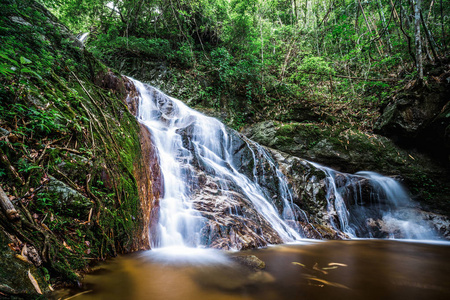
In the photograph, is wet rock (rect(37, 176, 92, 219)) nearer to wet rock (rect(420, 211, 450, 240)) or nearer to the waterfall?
wet rock (rect(420, 211, 450, 240))

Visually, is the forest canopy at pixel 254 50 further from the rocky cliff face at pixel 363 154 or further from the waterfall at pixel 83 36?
the rocky cliff face at pixel 363 154

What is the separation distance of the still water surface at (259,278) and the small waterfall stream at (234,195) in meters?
0.72

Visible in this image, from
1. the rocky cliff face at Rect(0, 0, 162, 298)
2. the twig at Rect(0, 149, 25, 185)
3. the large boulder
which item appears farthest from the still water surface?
the large boulder

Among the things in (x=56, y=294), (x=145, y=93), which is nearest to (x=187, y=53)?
(x=145, y=93)

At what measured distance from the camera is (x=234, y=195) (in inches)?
198

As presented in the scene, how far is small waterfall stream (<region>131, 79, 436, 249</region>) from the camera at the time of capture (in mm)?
3879

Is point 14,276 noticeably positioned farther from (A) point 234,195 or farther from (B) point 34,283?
(A) point 234,195

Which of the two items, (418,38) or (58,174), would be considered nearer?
(58,174)

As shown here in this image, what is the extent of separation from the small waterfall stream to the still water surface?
2.36 feet

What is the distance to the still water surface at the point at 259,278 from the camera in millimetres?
1878

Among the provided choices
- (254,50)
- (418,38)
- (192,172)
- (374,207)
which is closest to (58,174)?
(192,172)

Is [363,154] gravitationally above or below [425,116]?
below

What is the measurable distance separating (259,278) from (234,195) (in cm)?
279

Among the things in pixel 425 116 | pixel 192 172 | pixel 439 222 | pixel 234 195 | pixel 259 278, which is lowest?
pixel 439 222
